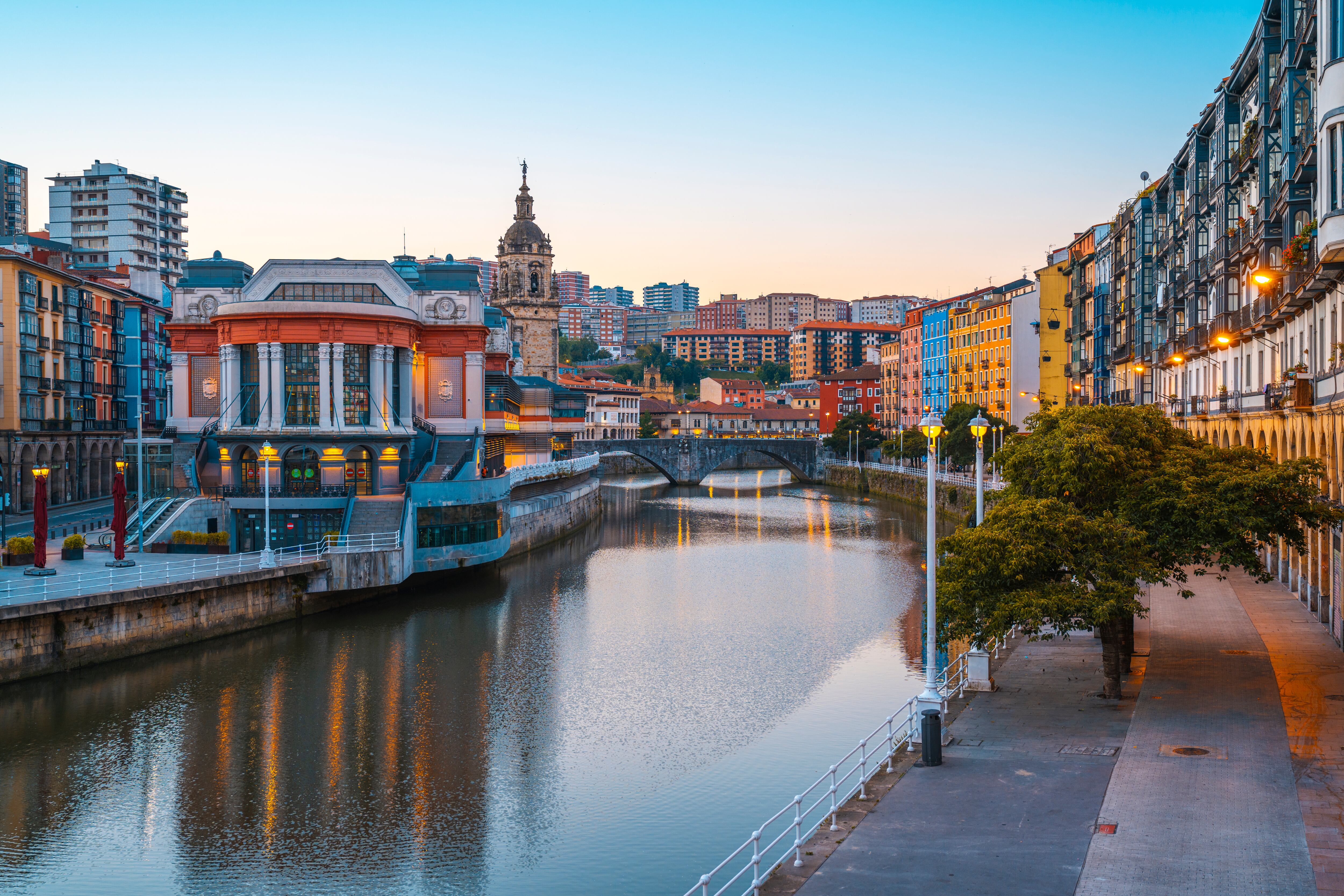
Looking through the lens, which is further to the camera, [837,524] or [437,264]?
[837,524]

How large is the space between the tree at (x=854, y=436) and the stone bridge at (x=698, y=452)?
2993 mm

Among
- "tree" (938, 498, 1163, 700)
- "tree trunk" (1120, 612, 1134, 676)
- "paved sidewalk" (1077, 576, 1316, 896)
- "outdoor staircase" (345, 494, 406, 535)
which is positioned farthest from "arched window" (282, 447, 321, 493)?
"paved sidewalk" (1077, 576, 1316, 896)

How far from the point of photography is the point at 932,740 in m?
22.5

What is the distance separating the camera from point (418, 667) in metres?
39.0

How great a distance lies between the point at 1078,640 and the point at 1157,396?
4220 cm

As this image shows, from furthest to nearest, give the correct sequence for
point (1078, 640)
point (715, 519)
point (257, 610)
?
1. point (715, 519)
2. point (257, 610)
3. point (1078, 640)

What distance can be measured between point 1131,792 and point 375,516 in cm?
3837

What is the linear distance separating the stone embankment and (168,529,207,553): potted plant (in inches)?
1450

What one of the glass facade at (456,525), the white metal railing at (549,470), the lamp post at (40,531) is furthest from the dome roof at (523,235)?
the lamp post at (40,531)

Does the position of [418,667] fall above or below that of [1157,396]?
below

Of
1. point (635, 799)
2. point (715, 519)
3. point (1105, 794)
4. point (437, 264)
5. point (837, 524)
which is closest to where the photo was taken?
point (1105, 794)

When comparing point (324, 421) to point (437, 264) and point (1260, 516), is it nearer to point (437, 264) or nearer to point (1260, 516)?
point (437, 264)

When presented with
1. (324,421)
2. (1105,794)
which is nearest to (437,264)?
(324,421)

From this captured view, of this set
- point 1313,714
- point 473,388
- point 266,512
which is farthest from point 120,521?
point 1313,714
